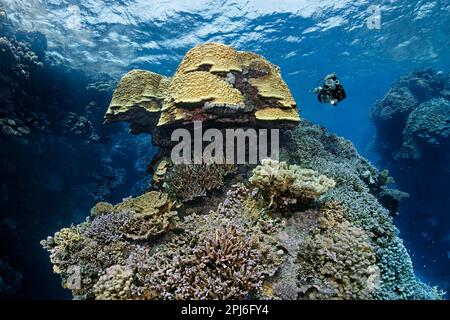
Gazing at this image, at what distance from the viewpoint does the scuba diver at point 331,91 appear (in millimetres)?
4762

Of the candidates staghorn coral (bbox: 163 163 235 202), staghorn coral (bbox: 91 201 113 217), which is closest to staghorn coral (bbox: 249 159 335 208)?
staghorn coral (bbox: 163 163 235 202)

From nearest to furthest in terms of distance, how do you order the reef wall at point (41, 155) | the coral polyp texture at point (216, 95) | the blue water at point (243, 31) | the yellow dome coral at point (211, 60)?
the coral polyp texture at point (216, 95) → the yellow dome coral at point (211, 60) → the reef wall at point (41, 155) → the blue water at point (243, 31)

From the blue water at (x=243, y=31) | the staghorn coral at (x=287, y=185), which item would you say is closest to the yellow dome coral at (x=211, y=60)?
the staghorn coral at (x=287, y=185)

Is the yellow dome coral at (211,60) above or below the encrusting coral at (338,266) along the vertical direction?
above

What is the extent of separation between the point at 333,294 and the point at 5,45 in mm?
12750

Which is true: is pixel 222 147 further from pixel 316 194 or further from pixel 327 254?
pixel 327 254

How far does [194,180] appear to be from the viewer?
6.12 meters

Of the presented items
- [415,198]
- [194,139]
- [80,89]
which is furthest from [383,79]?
[194,139]

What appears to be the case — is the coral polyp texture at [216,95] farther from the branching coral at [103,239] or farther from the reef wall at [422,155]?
the reef wall at [422,155]

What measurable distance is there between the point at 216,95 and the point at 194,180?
1.82 metres

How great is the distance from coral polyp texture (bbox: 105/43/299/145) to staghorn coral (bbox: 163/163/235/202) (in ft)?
3.25

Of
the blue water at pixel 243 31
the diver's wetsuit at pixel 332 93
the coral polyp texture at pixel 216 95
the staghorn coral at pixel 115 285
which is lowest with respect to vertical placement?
the staghorn coral at pixel 115 285

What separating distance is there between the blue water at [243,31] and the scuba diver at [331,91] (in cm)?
1316

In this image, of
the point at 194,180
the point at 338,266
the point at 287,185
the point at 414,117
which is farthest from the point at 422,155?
the point at 338,266
